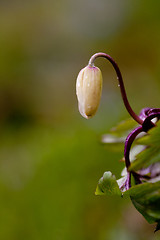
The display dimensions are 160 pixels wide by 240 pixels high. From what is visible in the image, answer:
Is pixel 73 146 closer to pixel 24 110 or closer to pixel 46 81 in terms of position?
pixel 24 110

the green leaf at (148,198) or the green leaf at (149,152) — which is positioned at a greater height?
the green leaf at (149,152)

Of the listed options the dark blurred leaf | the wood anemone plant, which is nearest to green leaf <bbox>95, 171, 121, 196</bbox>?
the wood anemone plant

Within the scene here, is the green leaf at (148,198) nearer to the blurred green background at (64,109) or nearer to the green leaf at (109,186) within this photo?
the green leaf at (109,186)

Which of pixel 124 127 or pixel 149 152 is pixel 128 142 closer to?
pixel 149 152

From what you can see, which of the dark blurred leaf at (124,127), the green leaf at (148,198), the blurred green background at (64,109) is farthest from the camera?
the blurred green background at (64,109)

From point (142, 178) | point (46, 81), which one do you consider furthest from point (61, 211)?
point (46, 81)

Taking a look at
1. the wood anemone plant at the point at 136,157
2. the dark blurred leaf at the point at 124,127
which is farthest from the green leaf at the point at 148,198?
the dark blurred leaf at the point at 124,127
